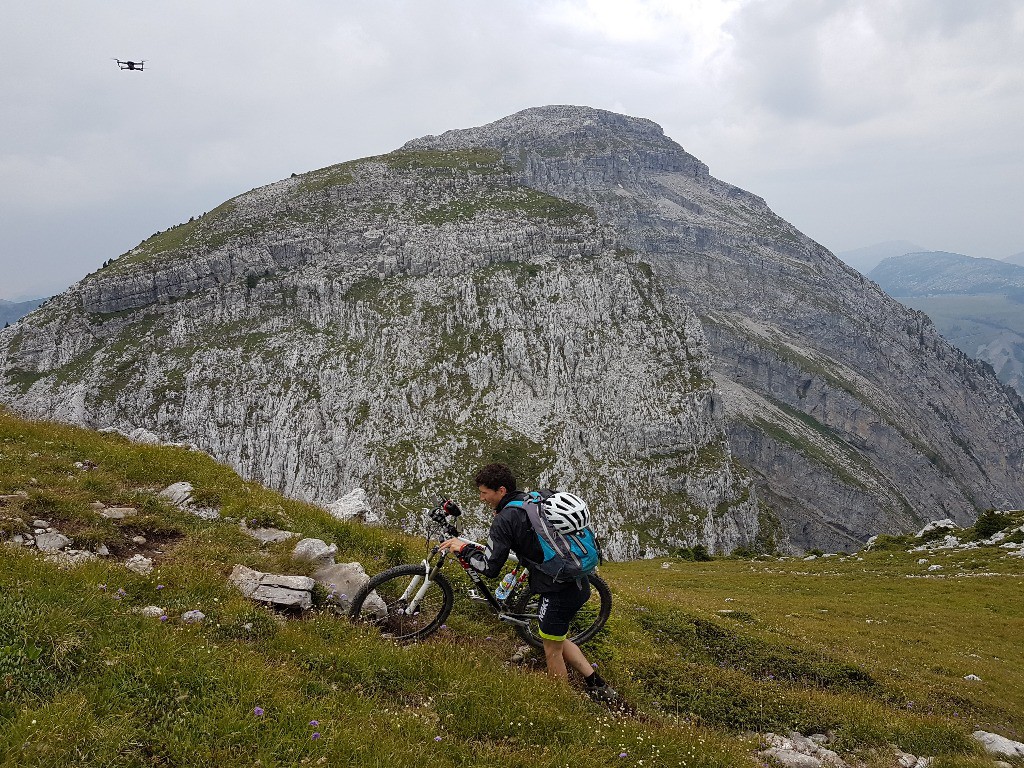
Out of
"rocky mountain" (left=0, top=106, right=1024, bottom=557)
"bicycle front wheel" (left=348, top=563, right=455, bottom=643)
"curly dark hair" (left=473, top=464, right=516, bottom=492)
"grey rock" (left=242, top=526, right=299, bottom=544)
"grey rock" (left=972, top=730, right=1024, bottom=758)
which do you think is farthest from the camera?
"rocky mountain" (left=0, top=106, right=1024, bottom=557)

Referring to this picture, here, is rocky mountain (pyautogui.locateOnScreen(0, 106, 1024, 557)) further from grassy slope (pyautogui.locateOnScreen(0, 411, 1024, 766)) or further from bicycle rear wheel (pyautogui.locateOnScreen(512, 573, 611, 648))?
bicycle rear wheel (pyautogui.locateOnScreen(512, 573, 611, 648))

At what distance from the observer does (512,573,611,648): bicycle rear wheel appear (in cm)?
1014

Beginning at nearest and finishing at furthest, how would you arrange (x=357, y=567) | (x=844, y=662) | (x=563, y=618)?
(x=563, y=618)
(x=357, y=567)
(x=844, y=662)

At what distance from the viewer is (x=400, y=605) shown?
982 cm

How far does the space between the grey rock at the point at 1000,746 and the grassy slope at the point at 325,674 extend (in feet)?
1.18

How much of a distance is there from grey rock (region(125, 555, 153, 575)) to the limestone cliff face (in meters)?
139

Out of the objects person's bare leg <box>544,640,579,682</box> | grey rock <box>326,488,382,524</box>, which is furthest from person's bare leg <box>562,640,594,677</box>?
grey rock <box>326,488,382,524</box>

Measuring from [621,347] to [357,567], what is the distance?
180 m

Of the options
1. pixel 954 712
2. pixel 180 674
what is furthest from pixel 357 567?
pixel 954 712

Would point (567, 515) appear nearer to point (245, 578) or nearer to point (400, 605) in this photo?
point (400, 605)

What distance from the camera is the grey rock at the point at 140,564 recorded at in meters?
8.85

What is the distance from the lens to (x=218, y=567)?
971 cm

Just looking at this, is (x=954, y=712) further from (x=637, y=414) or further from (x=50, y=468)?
(x=637, y=414)

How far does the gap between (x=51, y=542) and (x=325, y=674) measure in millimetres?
6322
